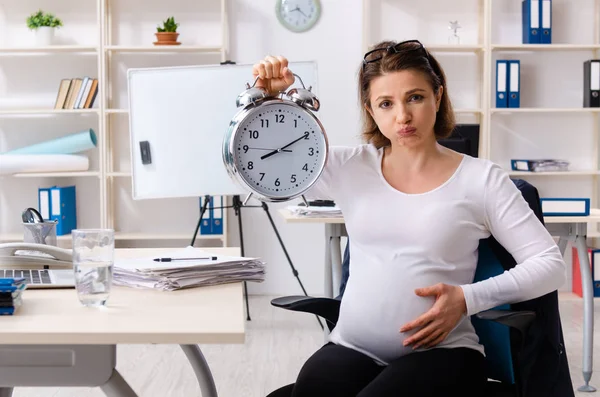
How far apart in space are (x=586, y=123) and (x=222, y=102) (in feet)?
8.21

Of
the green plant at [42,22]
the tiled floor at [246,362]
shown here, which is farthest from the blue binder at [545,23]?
the green plant at [42,22]

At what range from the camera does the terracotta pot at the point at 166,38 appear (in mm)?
4734

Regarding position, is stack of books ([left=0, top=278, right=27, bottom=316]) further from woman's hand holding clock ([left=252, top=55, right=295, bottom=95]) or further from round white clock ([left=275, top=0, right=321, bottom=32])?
round white clock ([left=275, top=0, right=321, bottom=32])

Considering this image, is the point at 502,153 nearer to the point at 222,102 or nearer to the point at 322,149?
the point at 222,102

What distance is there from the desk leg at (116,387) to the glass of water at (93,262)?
4.8 inches

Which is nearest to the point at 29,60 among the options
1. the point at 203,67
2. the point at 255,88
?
the point at 203,67

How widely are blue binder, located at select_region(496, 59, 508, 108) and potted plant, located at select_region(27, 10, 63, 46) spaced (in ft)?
8.76

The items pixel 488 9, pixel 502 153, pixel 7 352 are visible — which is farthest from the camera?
pixel 502 153

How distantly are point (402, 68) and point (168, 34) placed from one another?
10.9 ft

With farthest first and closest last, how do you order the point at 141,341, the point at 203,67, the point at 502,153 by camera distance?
the point at 502,153
the point at 203,67
the point at 141,341

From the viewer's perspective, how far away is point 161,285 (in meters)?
1.46

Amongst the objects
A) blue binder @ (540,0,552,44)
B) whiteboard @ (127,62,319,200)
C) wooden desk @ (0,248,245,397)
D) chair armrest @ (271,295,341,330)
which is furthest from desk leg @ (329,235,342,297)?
blue binder @ (540,0,552,44)

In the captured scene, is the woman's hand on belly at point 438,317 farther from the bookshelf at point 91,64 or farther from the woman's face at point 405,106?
the bookshelf at point 91,64

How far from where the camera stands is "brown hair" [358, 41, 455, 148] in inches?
64.9
